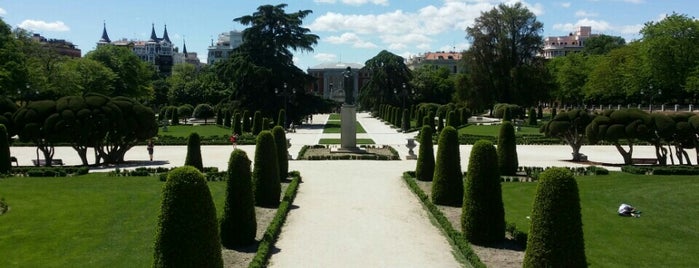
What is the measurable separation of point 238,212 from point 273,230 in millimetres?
1442

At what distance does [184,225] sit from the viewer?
28.5 ft

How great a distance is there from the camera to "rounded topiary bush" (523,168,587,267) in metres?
9.55

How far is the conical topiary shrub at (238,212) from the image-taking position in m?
13.0

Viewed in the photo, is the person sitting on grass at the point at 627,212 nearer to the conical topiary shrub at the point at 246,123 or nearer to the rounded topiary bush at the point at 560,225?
the rounded topiary bush at the point at 560,225

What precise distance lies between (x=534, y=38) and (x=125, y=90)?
50898 mm

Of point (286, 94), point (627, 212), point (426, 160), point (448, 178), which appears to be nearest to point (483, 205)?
point (448, 178)

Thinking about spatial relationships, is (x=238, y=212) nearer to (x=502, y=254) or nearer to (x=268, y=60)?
(x=502, y=254)

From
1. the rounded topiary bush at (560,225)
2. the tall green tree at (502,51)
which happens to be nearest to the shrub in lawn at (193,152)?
the rounded topiary bush at (560,225)

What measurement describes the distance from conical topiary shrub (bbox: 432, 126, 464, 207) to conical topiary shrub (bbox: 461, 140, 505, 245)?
412 cm

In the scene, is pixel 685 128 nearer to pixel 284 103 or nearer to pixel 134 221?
pixel 134 221

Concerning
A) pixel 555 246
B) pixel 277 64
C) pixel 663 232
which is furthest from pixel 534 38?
pixel 555 246

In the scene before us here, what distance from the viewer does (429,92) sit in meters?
97.1

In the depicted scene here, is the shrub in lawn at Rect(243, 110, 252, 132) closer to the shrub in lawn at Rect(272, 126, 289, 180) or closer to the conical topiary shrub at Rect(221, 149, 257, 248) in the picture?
the shrub in lawn at Rect(272, 126, 289, 180)

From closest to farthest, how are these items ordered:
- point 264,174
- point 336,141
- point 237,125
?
point 264,174
point 336,141
point 237,125
